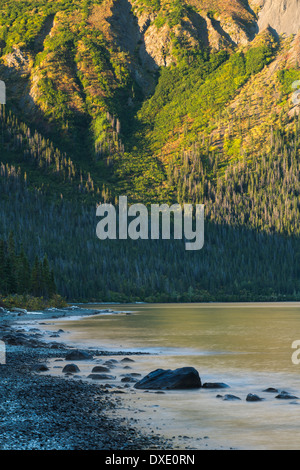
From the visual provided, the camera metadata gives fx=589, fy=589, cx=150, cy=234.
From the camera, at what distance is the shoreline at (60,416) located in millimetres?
19797

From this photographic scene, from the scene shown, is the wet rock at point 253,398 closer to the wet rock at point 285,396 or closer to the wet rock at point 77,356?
the wet rock at point 285,396

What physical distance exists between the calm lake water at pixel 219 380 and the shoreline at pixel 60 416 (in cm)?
125

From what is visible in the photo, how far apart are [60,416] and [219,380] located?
14.7 metres

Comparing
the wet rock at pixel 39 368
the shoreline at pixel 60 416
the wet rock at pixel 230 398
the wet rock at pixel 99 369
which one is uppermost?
the shoreline at pixel 60 416

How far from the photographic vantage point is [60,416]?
23.7m

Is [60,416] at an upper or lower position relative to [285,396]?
upper

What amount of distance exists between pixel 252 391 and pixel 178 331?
139 ft

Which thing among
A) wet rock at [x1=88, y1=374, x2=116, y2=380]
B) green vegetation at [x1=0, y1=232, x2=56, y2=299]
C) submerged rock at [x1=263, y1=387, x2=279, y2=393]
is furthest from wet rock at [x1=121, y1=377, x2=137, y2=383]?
green vegetation at [x1=0, y1=232, x2=56, y2=299]

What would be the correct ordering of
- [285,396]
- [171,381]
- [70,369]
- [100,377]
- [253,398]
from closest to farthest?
[253,398] → [285,396] → [171,381] → [100,377] → [70,369]

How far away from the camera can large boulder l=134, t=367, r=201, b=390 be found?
32.3m

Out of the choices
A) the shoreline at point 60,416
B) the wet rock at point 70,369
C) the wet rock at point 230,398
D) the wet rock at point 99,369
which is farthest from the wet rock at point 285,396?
the wet rock at point 70,369

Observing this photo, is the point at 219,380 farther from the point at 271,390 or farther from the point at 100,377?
the point at 100,377

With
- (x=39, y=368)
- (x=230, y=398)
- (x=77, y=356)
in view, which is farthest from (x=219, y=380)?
(x=77, y=356)

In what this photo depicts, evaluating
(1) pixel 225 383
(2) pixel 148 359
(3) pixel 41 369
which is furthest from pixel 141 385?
(2) pixel 148 359
